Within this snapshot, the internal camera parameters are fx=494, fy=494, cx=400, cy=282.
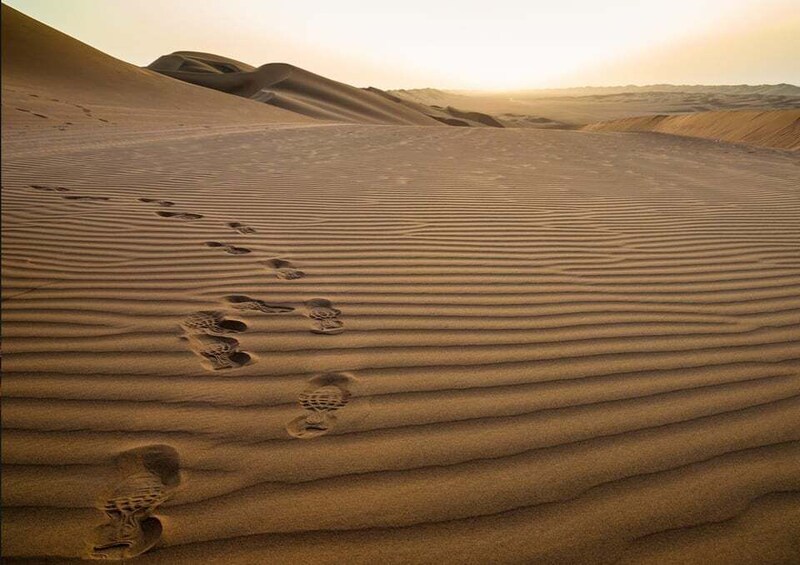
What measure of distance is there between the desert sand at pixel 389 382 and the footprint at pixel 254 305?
0.02 meters

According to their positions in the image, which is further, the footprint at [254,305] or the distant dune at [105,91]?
the distant dune at [105,91]

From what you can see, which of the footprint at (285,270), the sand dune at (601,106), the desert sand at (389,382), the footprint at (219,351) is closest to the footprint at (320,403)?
the desert sand at (389,382)

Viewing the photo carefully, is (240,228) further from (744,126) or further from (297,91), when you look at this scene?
(297,91)

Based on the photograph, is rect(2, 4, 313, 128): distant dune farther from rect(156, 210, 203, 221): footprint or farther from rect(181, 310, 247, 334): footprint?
rect(181, 310, 247, 334): footprint

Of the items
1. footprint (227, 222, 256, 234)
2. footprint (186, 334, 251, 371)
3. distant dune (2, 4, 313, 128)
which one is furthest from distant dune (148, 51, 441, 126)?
footprint (186, 334, 251, 371)

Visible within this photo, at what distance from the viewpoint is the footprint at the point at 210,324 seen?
82.2 inches

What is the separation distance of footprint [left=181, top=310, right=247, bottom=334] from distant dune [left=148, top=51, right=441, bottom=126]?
20.3m

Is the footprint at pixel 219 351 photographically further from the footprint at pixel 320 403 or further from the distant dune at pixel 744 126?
the distant dune at pixel 744 126

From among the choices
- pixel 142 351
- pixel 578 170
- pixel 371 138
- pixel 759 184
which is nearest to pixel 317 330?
pixel 142 351

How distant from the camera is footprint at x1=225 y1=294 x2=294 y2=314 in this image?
7.45 ft

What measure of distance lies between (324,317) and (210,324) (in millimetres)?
490

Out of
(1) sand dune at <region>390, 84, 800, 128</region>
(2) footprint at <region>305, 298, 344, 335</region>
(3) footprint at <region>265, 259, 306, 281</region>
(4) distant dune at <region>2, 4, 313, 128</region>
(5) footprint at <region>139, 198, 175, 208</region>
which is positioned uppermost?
(1) sand dune at <region>390, 84, 800, 128</region>

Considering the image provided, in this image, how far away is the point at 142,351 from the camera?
6.22 ft

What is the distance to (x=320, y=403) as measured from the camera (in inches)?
65.1
